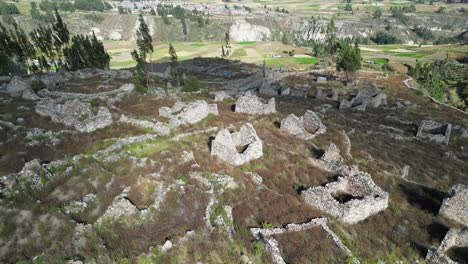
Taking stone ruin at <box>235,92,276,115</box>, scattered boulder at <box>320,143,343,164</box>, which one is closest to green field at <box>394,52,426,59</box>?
stone ruin at <box>235,92,276,115</box>

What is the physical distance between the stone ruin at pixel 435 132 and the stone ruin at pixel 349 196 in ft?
88.9

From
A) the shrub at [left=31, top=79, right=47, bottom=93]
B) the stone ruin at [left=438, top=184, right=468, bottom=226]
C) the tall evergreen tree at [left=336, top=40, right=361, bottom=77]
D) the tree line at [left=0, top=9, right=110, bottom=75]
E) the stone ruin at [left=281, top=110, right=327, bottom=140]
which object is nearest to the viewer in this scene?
the stone ruin at [left=438, top=184, right=468, bottom=226]

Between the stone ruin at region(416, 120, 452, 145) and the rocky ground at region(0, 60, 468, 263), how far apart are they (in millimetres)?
266

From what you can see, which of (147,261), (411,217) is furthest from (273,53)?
(147,261)

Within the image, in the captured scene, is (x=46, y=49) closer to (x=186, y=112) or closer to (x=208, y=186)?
(x=186, y=112)

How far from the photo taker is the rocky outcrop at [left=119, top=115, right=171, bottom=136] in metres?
33.3

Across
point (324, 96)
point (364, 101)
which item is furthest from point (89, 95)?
→ point (364, 101)

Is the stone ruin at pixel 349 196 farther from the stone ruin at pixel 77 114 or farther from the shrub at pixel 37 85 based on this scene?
the shrub at pixel 37 85

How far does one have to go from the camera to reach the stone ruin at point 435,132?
46.0 meters

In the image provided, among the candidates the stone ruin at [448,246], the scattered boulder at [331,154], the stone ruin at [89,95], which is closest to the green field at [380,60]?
the scattered boulder at [331,154]

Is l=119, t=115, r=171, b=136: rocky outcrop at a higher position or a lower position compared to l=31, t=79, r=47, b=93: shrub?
lower

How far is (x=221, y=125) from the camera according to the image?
122ft

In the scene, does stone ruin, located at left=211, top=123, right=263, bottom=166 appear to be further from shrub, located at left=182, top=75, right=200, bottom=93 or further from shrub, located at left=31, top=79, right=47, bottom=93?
shrub, located at left=31, top=79, right=47, bottom=93

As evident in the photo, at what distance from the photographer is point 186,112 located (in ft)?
120
